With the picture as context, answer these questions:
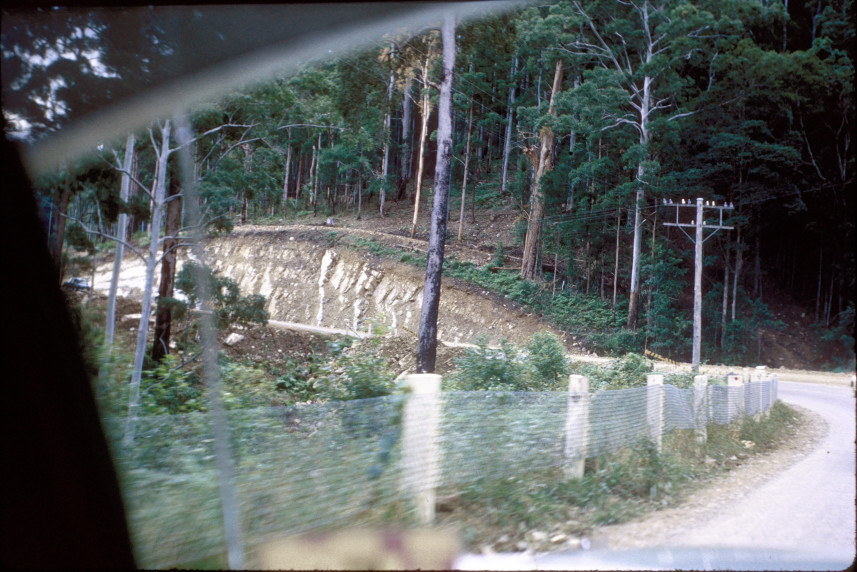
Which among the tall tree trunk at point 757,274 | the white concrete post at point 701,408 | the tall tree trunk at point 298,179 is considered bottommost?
the white concrete post at point 701,408

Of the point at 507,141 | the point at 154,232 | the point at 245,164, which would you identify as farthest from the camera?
the point at 507,141

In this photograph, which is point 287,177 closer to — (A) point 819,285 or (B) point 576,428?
(B) point 576,428

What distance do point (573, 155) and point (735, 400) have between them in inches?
298

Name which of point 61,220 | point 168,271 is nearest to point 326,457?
point 61,220

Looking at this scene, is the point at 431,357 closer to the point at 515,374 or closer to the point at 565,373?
the point at 565,373

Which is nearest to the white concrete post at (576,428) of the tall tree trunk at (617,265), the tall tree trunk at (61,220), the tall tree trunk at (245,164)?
the tall tree trunk at (61,220)

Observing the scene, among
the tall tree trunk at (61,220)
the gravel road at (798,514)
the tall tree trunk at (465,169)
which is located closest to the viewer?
the gravel road at (798,514)

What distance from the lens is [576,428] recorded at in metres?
4.44

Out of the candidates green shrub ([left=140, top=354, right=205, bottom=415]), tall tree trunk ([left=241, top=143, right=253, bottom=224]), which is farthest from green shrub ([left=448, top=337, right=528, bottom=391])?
tall tree trunk ([left=241, top=143, right=253, bottom=224])

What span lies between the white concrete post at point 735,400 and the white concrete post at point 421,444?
575cm

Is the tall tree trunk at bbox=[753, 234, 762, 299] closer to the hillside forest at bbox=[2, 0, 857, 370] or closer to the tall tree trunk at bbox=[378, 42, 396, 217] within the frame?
the hillside forest at bbox=[2, 0, 857, 370]

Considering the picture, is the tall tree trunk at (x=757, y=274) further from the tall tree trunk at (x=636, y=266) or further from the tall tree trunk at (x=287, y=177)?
the tall tree trunk at (x=287, y=177)

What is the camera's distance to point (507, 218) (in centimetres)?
1314

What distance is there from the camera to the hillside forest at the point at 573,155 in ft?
22.0
